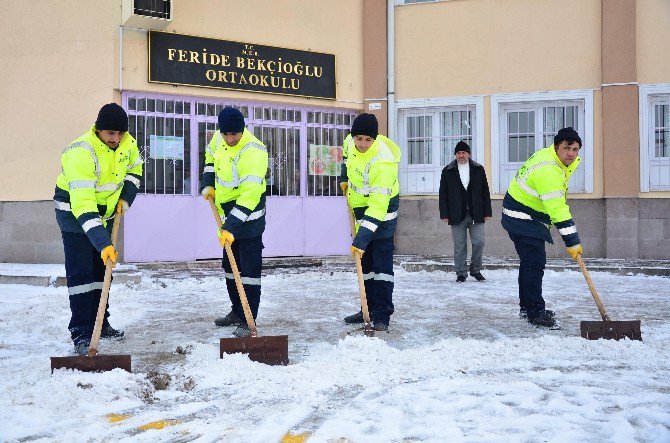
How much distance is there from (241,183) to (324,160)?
8238 millimetres

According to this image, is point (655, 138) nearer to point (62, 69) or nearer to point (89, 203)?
point (62, 69)

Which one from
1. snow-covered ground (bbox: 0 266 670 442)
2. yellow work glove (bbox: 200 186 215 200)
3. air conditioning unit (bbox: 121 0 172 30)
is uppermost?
air conditioning unit (bbox: 121 0 172 30)

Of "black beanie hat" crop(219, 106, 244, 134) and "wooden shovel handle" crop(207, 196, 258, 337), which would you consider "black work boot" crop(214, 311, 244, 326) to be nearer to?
"wooden shovel handle" crop(207, 196, 258, 337)

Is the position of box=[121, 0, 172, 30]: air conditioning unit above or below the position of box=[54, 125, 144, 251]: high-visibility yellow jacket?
above

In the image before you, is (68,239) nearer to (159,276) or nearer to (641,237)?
(159,276)

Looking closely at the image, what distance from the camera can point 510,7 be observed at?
14203 millimetres

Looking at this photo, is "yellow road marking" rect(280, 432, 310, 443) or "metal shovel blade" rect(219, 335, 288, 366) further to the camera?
"metal shovel blade" rect(219, 335, 288, 366)

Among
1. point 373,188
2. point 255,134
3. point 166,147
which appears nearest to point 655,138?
point 255,134

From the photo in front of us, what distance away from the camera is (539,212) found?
686 centimetres

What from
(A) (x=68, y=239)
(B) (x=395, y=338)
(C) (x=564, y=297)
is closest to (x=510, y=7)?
(C) (x=564, y=297)

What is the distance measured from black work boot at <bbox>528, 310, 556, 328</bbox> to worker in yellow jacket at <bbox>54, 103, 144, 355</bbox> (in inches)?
146

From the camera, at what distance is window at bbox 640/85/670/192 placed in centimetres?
1358

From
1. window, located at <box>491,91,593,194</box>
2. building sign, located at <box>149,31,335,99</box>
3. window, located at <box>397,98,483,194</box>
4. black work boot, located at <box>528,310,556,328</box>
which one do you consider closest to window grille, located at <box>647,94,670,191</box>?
window, located at <box>491,91,593,194</box>

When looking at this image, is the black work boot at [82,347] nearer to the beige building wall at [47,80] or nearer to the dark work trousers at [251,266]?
the dark work trousers at [251,266]
